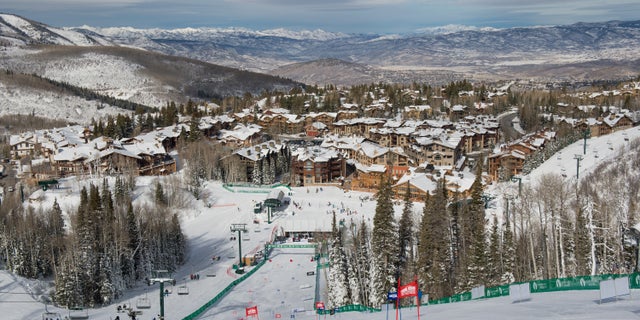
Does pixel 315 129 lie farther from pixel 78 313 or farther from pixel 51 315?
pixel 51 315

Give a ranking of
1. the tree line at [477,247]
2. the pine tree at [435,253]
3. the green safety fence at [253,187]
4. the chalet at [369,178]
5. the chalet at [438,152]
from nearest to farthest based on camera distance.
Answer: the tree line at [477,247] → the pine tree at [435,253] → the green safety fence at [253,187] → the chalet at [369,178] → the chalet at [438,152]

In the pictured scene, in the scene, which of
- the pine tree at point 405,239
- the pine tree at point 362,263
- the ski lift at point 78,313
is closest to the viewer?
the ski lift at point 78,313

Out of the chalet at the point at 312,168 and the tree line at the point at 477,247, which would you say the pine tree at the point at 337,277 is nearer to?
the tree line at the point at 477,247

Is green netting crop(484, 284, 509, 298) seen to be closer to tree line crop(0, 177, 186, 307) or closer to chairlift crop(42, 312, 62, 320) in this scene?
chairlift crop(42, 312, 62, 320)

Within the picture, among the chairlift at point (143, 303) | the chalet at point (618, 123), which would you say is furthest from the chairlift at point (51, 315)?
the chalet at point (618, 123)

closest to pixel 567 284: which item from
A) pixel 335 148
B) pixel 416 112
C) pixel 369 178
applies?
pixel 369 178

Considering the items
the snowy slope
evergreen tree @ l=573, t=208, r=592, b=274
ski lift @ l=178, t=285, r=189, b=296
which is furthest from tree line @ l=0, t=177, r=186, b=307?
the snowy slope
